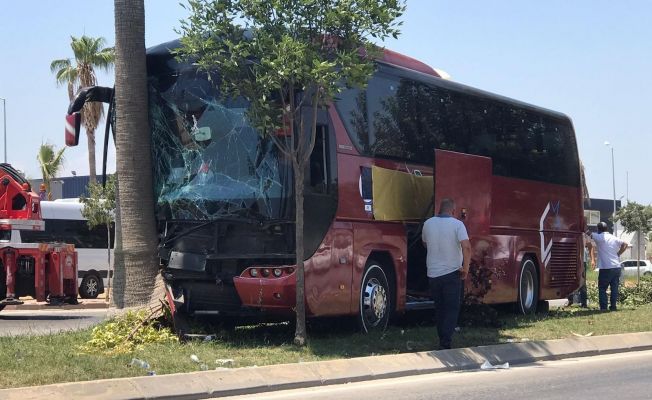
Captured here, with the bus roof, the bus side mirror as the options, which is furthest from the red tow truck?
the bus roof

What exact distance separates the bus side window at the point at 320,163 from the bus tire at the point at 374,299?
1.67 metres

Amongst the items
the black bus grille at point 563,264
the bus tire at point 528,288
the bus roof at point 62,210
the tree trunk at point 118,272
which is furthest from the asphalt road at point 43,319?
the bus roof at point 62,210

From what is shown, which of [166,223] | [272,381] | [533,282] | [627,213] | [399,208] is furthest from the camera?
[627,213]

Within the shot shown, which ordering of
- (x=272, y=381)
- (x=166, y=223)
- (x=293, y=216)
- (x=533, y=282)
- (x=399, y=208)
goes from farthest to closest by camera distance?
(x=533, y=282)
(x=399, y=208)
(x=166, y=223)
(x=293, y=216)
(x=272, y=381)

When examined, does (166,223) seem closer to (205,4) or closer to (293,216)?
(293,216)

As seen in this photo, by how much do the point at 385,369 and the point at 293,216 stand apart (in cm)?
242

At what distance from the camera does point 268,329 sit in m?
14.7

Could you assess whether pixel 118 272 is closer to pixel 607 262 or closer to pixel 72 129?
pixel 72 129

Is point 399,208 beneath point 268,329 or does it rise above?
above

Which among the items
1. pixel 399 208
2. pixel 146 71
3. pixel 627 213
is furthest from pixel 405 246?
pixel 627 213

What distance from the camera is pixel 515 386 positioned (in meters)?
10.3

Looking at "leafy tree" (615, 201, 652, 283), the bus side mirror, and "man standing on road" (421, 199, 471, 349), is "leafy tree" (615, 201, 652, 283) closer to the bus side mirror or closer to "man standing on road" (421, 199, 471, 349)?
"man standing on road" (421, 199, 471, 349)

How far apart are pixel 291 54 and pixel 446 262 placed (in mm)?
3556

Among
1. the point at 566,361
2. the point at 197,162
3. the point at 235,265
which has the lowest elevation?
the point at 566,361
